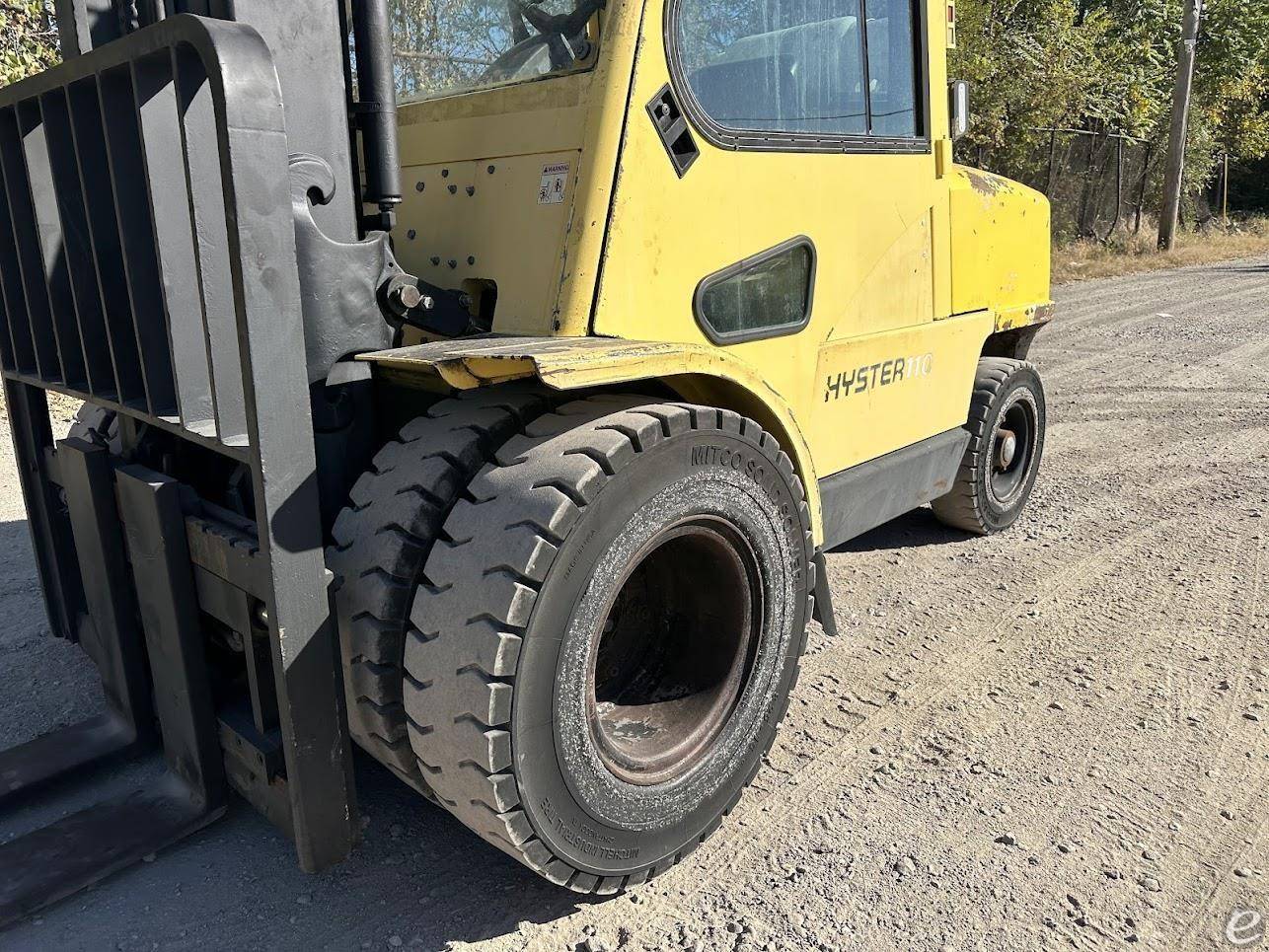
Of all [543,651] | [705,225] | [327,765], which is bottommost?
[327,765]

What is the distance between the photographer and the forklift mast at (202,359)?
2119 millimetres

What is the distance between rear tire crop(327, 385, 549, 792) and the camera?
90.0 inches

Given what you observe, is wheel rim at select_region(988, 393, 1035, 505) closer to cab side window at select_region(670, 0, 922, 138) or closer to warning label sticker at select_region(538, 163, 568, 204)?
cab side window at select_region(670, 0, 922, 138)

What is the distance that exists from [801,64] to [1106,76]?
18.9 meters

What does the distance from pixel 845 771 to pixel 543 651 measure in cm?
132

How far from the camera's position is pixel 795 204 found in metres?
3.14

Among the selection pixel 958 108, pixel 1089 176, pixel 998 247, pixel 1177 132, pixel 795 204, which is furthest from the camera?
pixel 1089 176

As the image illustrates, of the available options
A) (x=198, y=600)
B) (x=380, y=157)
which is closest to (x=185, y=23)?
(x=380, y=157)

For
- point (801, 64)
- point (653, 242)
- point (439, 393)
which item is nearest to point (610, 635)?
point (439, 393)

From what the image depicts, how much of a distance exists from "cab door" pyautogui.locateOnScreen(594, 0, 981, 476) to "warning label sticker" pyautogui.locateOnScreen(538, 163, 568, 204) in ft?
0.45

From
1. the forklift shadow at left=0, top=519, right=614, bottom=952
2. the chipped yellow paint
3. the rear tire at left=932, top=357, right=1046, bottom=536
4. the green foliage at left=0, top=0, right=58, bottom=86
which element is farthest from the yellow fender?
the green foliage at left=0, top=0, right=58, bottom=86

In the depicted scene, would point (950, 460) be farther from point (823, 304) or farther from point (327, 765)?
point (327, 765)

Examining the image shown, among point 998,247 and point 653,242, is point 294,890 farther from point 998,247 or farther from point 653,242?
point 998,247

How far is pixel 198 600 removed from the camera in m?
2.62
